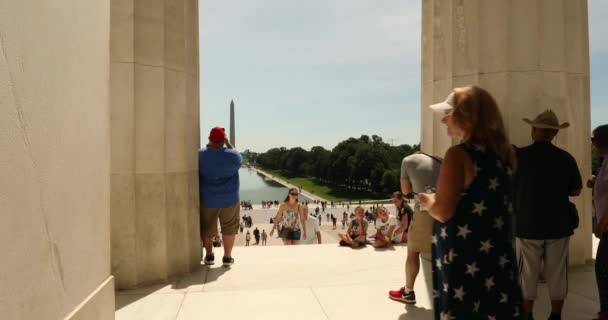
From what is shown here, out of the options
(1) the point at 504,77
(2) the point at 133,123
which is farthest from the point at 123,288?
(1) the point at 504,77

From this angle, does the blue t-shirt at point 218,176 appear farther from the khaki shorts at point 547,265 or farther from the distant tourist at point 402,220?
the khaki shorts at point 547,265

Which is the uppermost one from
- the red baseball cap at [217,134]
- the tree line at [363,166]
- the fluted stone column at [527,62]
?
the fluted stone column at [527,62]

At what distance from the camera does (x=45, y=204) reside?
266cm

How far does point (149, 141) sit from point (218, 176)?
4.75 ft

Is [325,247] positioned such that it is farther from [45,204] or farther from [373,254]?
[45,204]

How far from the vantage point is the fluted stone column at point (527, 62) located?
6.76 m

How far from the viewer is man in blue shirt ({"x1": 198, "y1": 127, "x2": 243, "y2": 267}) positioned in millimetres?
7539

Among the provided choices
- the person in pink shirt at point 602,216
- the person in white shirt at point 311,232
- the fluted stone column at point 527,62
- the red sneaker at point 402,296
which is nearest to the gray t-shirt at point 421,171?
the red sneaker at point 402,296

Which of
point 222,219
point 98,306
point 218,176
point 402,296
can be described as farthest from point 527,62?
point 98,306

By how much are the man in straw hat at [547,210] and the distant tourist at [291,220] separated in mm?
6216

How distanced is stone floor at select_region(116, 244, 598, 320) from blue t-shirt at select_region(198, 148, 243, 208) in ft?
3.73

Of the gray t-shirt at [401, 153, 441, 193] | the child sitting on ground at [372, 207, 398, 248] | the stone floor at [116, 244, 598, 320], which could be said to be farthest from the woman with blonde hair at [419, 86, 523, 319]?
the child sitting on ground at [372, 207, 398, 248]

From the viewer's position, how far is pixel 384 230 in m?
9.16

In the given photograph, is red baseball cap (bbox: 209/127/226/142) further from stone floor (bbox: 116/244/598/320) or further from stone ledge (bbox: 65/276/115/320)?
stone ledge (bbox: 65/276/115/320)
